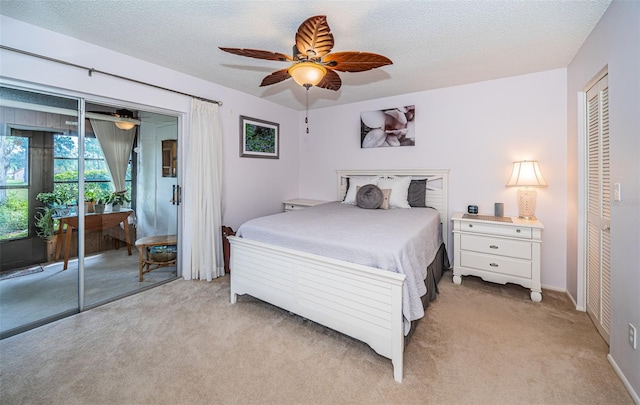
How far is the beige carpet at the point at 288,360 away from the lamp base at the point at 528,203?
3.09 ft

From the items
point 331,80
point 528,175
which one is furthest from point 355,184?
point 528,175

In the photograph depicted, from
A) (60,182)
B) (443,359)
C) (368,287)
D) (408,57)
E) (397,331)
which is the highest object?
(408,57)

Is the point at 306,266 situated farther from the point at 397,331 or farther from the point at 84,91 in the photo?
the point at 84,91

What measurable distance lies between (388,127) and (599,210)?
251cm

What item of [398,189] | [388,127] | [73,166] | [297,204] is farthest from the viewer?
[297,204]

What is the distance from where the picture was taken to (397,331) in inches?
64.0

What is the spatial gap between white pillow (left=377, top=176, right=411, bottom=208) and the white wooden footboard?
1.80 meters

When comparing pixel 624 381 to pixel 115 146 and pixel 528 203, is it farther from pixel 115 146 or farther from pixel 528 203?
pixel 115 146

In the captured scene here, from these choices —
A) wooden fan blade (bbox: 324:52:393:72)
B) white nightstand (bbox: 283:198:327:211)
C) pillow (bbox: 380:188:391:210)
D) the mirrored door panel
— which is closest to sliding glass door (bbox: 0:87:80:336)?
the mirrored door panel

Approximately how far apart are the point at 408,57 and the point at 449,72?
0.69 meters

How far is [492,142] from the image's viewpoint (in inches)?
128

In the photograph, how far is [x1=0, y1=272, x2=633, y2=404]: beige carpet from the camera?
151cm

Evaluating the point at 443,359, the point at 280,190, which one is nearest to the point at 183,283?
the point at 280,190

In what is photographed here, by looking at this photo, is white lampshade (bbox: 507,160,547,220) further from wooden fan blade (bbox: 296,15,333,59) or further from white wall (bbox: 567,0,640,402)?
wooden fan blade (bbox: 296,15,333,59)
